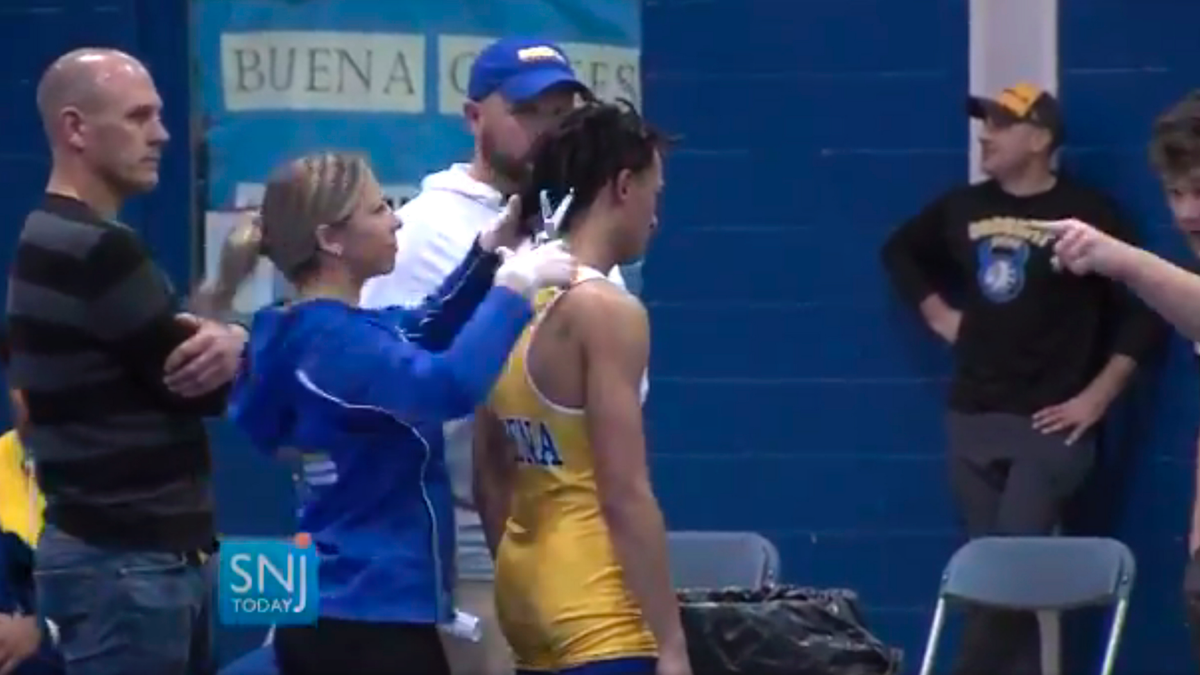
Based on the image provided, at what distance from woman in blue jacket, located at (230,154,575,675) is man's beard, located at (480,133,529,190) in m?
0.51

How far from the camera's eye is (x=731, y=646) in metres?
3.35

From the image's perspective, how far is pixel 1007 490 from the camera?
225 inches

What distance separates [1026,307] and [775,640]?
8.38ft

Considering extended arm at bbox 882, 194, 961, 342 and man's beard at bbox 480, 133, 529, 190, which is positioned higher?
man's beard at bbox 480, 133, 529, 190

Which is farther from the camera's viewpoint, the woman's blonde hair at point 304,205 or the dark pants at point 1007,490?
the dark pants at point 1007,490

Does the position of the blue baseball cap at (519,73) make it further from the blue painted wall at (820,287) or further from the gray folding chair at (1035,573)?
the blue painted wall at (820,287)

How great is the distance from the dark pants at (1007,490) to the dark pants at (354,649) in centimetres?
279

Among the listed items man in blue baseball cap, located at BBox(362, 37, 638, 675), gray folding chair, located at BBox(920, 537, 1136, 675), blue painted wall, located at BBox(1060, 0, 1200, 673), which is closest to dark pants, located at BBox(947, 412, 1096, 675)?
blue painted wall, located at BBox(1060, 0, 1200, 673)

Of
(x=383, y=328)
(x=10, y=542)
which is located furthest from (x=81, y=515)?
(x=10, y=542)

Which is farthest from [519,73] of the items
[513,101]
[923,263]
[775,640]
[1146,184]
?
[1146,184]

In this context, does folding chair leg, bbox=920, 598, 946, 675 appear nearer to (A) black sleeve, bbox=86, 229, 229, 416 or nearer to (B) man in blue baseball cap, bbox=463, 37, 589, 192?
(B) man in blue baseball cap, bbox=463, 37, 589, 192

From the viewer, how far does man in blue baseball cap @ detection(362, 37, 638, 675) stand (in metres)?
3.69

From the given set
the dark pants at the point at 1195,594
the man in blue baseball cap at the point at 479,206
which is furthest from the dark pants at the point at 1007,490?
the man in blue baseball cap at the point at 479,206

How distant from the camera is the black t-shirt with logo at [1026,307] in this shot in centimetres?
568
